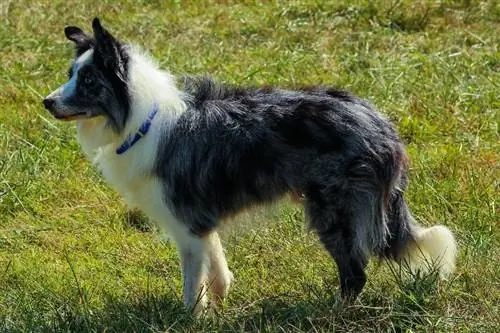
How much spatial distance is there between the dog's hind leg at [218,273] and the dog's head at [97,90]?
0.85 meters

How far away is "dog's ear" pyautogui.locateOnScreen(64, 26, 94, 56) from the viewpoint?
4.96 m

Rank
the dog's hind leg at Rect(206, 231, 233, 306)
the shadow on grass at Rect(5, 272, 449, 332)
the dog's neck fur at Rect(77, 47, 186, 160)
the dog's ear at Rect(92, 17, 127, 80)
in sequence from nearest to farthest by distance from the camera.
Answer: the shadow on grass at Rect(5, 272, 449, 332) < the dog's ear at Rect(92, 17, 127, 80) < the dog's neck fur at Rect(77, 47, 186, 160) < the dog's hind leg at Rect(206, 231, 233, 306)

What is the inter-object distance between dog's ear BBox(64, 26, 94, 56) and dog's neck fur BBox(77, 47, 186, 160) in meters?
0.23

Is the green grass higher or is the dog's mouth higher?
the dog's mouth

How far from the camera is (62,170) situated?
22.6 feet

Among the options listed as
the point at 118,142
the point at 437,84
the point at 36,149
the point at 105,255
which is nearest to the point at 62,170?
the point at 36,149

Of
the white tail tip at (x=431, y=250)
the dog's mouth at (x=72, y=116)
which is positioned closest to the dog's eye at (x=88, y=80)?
the dog's mouth at (x=72, y=116)

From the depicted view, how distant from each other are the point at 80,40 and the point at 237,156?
41.2 inches

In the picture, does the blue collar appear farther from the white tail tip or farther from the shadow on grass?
the white tail tip

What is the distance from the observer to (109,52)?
4.80 m

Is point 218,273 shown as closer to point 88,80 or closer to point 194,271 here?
point 194,271

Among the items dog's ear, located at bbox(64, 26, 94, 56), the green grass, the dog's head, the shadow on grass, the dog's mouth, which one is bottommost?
the green grass

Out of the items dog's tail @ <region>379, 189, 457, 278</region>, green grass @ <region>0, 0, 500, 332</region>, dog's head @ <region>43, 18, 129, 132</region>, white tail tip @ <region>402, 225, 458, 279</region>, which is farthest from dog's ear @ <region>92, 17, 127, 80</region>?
white tail tip @ <region>402, 225, 458, 279</region>

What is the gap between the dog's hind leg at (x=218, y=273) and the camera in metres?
5.17
